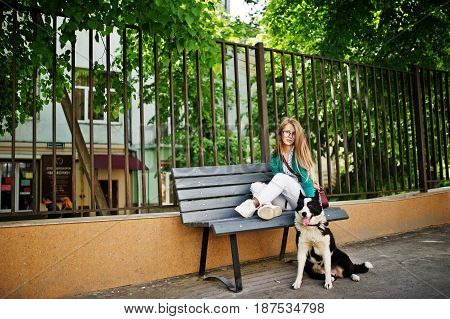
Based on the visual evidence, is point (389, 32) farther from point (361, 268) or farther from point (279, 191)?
point (361, 268)

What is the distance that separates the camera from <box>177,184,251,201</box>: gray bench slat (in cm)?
359

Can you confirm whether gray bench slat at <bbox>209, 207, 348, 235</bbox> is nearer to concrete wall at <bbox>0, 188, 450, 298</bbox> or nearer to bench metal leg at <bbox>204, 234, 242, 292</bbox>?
bench metal leg at <bbox>204, 234, 242, 292</bbox>

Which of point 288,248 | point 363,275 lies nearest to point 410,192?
point 288,248

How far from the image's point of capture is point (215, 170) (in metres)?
3.92

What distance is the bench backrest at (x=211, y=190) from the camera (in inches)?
140

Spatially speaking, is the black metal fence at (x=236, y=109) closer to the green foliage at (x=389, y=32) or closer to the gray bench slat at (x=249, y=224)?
the green foliage at (x=389, y=32)

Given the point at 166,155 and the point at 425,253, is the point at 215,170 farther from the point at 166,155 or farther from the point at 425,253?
the point at 166,155

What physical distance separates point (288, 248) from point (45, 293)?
8.55 feet

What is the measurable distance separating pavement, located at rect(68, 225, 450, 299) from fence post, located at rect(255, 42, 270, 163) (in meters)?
1.26

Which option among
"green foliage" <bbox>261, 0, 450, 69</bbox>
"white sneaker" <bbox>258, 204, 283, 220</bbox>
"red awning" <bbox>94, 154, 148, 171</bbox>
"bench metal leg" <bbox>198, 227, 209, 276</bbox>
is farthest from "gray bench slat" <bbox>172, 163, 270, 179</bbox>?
"red awning" <bbox>94, 154, 148, 171</bbox>

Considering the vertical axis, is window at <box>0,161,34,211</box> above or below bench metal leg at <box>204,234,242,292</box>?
above

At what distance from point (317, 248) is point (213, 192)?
114cm

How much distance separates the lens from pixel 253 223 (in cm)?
313

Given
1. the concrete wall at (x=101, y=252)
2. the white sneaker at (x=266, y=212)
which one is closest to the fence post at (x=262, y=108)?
the concrete wall at (x=101, y=252)
